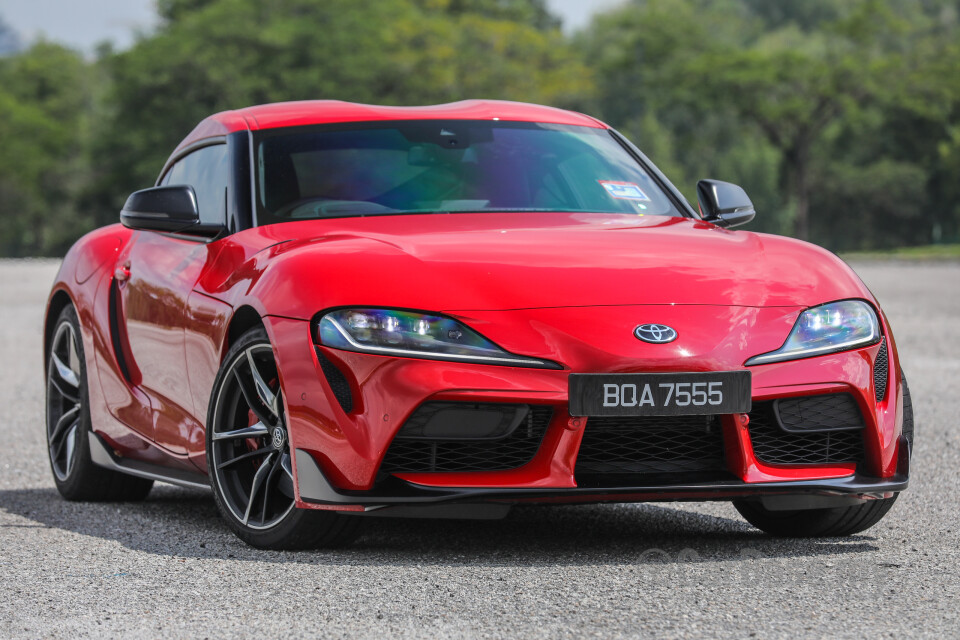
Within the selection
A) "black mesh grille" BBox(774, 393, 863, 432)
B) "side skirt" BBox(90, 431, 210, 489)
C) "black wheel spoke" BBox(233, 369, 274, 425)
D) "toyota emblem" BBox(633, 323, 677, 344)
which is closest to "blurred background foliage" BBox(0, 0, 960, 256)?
"side skirt" BBox(90, 431, 210, 489)

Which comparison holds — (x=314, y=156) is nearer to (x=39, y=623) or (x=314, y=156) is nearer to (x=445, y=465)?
(x=445, y=465)

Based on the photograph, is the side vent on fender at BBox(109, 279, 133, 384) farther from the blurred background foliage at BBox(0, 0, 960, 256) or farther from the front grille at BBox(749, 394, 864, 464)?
the blurred background foliage at BBox(0, 0, 960, 256)

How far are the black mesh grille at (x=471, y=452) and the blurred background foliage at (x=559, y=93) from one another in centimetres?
5716

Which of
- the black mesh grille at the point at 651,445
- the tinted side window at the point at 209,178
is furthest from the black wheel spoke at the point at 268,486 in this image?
the tinted side window at the point at 209,178

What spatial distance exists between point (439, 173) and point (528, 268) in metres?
1.16

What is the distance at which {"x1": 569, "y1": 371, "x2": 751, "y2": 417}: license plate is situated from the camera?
3.89 metres

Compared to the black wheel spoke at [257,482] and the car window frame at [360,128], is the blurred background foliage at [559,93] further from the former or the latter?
the black wheel spoke at [257,482]

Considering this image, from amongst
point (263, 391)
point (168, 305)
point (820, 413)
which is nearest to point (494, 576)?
point (263, 391)

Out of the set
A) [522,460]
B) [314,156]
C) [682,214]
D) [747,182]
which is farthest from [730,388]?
[747,182]

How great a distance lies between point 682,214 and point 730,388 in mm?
1558

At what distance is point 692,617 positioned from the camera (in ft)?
11.3

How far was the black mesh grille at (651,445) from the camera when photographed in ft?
13.1

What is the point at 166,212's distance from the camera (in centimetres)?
498

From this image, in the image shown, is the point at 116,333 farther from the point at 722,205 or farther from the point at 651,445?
the point at 651,445
